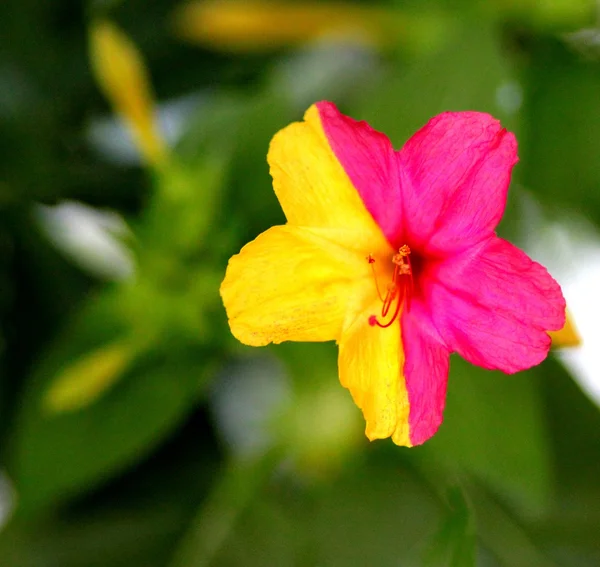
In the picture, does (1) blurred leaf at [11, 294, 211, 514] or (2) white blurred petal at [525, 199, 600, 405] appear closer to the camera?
(1) blurred leaf at [11, 294, 211, 514]

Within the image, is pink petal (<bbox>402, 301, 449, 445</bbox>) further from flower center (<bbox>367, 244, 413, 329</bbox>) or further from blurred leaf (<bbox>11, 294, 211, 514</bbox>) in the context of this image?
blurred leaf (<bbox>11, 294, 211, 514</bbox>)

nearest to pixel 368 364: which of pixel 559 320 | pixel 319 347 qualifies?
pixel 559 320

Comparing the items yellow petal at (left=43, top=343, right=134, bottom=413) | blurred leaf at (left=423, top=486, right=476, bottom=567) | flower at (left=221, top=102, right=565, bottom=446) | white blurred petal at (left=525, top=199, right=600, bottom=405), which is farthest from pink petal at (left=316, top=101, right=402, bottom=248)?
white blurred petal at (left=525, top=199, right=600, bottom=405)

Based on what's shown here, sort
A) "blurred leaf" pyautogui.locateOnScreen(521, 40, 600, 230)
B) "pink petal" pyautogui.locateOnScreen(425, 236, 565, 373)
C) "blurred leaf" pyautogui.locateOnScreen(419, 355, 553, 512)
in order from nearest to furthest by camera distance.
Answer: "pink petal" pyautogui.locateOnScreen(425, 236, 565, 373), "blurred leaf" pyautogui.locateOnScreen(419, 355, 553, 512), "blurred leaf" pyautogui.locateOnScreen(521, 40, 600, 230)

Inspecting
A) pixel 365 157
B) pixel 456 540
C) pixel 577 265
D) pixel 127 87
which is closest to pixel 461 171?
pixel 365 157

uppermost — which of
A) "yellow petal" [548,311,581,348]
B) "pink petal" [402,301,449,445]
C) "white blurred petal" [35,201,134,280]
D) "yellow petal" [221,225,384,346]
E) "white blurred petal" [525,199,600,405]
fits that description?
"yellow petal" [221,225,384,346]

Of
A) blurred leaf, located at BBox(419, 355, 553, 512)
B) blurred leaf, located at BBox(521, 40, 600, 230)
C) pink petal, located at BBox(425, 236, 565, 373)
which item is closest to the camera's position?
pink petal, located at BBox(425, 236, 565, 373)

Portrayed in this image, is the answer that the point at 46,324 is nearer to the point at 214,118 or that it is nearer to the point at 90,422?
the point at 90,422
